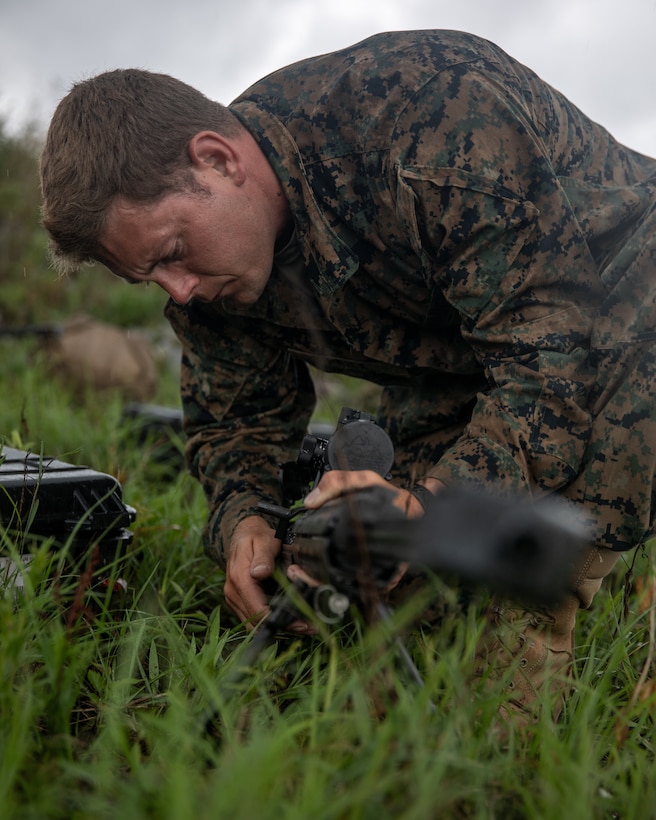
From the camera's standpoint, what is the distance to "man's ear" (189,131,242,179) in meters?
2.49

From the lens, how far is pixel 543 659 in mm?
2449

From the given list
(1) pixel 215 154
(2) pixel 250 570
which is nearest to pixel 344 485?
(2) pixel 250 570

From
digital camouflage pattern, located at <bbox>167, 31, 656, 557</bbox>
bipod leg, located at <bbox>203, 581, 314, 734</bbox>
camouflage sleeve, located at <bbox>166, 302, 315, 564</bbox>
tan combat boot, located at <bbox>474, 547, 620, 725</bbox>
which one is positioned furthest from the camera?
camouflage sleeve, located at <bbox>166, 302, 315, 564</bbox>

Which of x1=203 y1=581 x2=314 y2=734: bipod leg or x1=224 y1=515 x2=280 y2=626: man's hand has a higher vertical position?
x1=203 y1=581 x2=314 y2=734: bipod leg

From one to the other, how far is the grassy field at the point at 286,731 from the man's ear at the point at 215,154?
117 centimetres

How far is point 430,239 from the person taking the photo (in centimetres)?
244

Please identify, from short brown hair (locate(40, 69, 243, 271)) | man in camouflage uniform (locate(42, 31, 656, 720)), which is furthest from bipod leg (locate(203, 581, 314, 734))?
short brown hair (locate(40, 69, 243, 271))

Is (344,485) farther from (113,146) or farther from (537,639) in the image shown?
(113,146)

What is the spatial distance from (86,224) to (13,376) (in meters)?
3.79

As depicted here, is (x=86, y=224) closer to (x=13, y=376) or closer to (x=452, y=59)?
(x=452, y=59)

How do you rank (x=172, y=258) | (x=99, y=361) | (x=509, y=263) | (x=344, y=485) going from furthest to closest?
(x=99, y=361) < (x=172, y=258) < (x=509, y=263) < (x=344, y=485)

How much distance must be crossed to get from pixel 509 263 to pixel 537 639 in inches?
41.0

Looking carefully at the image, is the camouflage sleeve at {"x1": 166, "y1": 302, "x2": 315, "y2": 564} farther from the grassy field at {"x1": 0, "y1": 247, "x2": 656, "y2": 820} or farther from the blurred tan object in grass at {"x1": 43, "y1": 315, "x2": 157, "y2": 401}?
the blurred tan object in grass at {"x1": 43, "y1": 315, "x2": 157, "y2": 401}

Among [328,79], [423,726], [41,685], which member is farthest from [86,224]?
[423,726]
